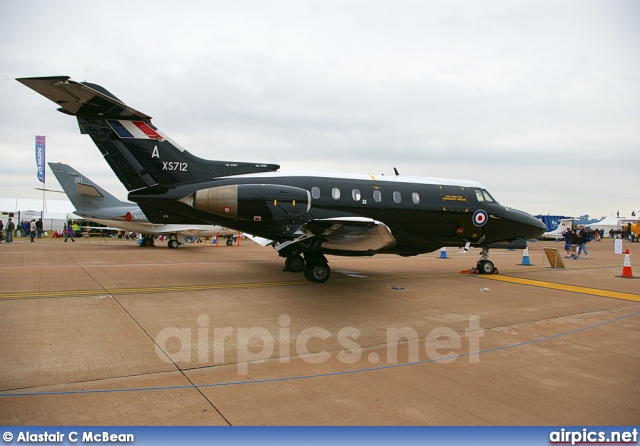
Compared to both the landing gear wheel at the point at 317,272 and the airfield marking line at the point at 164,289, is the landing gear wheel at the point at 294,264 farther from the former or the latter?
the landing gear wheel at the point at 317,272

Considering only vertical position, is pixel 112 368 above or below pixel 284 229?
below

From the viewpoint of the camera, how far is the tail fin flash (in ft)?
35.6

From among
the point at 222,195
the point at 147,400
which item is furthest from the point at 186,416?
the point at 222,195

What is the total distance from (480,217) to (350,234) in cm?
595

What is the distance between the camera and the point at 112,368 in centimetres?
503

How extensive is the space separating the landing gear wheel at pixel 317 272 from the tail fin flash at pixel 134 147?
142 inches

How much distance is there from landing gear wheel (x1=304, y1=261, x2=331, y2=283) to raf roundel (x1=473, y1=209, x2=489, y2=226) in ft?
17.5

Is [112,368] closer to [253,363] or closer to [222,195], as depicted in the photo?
[253,363]

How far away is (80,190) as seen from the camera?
85.3 feet

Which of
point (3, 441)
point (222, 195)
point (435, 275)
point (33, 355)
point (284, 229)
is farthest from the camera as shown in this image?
point (435, 275)

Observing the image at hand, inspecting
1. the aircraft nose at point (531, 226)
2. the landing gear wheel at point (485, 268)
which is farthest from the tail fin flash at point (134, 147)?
the aircraft nose at point (531, 226)

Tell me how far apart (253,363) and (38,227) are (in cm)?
4320

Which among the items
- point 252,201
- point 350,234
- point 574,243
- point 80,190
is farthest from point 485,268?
point 80,190

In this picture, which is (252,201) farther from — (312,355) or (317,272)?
(312,355)
